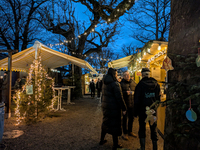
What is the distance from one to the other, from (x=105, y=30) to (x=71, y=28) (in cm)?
369

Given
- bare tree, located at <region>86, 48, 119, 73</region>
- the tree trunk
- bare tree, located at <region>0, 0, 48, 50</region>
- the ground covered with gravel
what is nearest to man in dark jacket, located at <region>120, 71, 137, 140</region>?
the ground covered with gravel

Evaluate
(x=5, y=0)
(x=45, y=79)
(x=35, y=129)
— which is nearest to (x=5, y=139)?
(x=35, y=129)

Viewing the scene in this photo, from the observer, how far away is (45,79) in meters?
5.66

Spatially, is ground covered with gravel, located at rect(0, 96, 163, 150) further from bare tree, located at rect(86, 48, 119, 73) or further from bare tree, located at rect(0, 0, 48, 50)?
bare tree, located at rect(86, 48, 119, 73)

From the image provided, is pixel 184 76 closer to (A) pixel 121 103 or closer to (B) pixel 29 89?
(A) pixel 121 103

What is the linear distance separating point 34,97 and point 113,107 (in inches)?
136

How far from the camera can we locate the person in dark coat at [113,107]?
3080mm

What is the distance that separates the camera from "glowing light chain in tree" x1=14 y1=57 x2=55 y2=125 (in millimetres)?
4992

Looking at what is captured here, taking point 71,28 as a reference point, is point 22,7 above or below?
above

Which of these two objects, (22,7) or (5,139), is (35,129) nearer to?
(5,139)

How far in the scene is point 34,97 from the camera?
203 inches

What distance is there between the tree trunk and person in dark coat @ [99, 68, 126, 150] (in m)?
1.60

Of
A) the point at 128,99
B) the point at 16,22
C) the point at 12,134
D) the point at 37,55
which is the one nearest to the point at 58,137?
the point at 12,134

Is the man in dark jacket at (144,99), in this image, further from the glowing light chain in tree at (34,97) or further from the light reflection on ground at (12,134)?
the glowing light chain in tree at (34,97)
